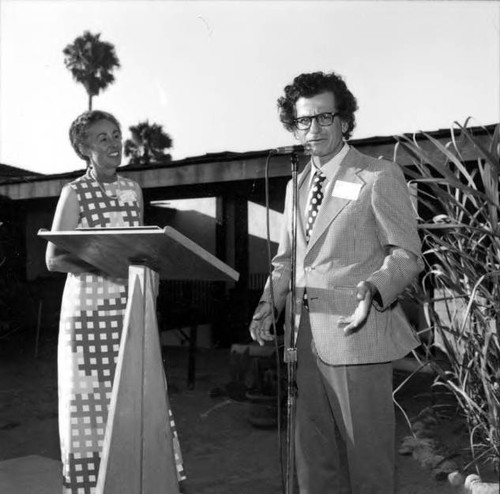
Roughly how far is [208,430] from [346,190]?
3.71 metres

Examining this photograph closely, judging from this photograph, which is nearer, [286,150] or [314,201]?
[286,150]

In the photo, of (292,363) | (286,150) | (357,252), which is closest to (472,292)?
(357,252)

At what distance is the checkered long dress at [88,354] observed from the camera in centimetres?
253

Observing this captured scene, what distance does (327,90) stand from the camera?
83.8 inches

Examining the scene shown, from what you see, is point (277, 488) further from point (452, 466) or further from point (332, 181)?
point (332, 181)

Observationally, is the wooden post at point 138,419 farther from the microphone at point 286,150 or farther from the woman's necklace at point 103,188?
the woman's necklace at point 103,188

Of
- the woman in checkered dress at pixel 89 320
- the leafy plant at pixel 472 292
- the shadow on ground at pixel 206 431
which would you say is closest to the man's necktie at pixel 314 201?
the leafy plant at pixel 472 292

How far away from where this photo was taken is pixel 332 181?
2.12 metres

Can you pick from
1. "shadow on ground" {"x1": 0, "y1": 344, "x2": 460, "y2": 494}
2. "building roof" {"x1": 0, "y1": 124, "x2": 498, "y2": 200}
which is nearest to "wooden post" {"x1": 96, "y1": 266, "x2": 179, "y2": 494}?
"shadow on ground" {"x1": 0, "y1": 344, "x2": 460, "y2": 494}

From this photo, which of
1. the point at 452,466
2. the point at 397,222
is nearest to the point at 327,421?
the point at 397,222

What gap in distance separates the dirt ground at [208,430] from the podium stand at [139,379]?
2.00 m

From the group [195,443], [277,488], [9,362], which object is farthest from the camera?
[9,362]

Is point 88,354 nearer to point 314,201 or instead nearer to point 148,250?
point 148,250

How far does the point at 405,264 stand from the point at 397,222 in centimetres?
14
